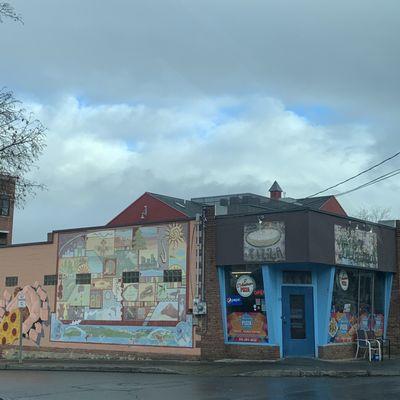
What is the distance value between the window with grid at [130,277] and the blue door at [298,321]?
217 inches

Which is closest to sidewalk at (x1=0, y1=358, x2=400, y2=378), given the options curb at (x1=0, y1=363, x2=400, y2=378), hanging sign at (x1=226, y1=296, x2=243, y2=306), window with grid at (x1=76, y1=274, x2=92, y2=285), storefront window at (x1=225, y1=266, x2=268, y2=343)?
curb at (x1=0, y1=363, x2=400, y2=378)

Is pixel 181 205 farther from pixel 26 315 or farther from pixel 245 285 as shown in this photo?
pixel 245 285

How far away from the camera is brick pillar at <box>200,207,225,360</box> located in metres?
20.3

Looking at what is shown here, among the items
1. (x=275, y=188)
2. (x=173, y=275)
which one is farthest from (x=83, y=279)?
(x=275, y=188)

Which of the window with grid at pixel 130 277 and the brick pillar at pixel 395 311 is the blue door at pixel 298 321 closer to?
the brick pillar at pixel 395 311

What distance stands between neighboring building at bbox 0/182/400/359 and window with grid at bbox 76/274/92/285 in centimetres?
4

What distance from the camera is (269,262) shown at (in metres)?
19.5

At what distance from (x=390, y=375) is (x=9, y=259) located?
17.1 metres

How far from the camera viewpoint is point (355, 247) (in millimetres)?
21125

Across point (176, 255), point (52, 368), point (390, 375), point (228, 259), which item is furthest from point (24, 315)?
point (390, 375)

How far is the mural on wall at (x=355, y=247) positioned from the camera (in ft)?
66.6

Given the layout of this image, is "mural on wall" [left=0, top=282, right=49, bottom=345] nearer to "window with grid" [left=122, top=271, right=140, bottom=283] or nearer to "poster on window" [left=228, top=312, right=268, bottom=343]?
"window with grid" [left=122, top=271, right=140, bottom=283]

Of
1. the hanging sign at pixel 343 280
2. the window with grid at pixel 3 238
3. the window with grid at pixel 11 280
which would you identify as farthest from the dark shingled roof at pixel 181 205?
the window with grid at pixel 3 238

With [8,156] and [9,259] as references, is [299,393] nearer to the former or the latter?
[8,156]
